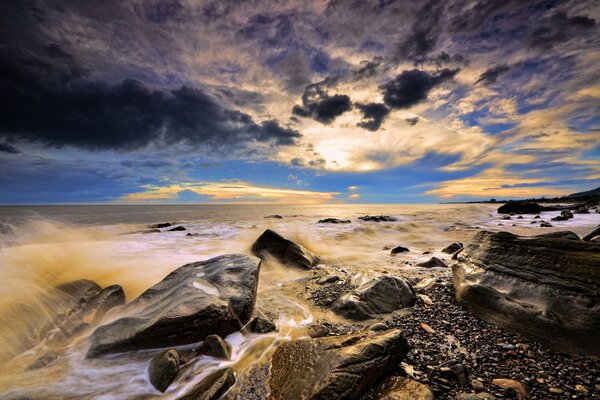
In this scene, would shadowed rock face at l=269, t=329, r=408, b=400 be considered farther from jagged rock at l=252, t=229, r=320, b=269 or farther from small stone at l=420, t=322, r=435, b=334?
jagged rock at l=252, t=229, r=320, b=269

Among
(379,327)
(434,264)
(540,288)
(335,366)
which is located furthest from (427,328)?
(434,264)

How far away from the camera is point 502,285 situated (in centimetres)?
452

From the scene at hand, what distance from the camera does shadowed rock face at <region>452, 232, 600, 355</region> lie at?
346 centimetres

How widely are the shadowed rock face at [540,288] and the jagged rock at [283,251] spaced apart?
4.97 m

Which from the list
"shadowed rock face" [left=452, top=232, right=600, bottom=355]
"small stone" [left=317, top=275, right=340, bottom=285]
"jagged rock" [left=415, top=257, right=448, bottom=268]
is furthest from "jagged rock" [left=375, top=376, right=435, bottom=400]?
"jagged rock" [left=415, top=257, right=448, bottom=268]

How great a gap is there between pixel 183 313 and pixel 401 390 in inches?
127

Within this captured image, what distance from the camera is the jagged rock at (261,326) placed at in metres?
4.54

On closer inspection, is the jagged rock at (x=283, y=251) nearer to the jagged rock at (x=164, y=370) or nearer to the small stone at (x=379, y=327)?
the small stone at (x=379, y=327)

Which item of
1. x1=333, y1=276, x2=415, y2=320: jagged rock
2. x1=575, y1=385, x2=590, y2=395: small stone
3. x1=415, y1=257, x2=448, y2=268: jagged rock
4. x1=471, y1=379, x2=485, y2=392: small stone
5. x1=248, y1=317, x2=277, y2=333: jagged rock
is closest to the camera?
x1=575, y1=385, x2=590, y2=395: small stone

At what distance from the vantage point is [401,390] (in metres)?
2.89

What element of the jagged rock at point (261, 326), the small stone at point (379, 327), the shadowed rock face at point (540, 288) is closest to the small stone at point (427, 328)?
the small stone at point (379, 327)

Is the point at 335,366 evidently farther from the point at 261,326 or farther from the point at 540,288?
the point at 540,288

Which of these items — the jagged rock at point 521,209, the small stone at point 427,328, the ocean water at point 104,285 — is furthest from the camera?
the jagged rock at point 521,209

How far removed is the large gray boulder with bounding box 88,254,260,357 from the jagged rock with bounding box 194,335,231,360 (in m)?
0.25
